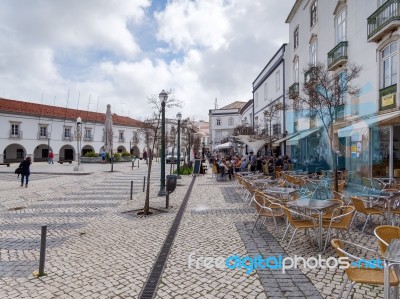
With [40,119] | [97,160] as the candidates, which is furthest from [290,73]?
[40,119]

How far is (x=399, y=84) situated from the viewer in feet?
36.9

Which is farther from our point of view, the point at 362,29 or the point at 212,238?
the point at 362,29

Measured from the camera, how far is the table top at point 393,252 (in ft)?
9.18

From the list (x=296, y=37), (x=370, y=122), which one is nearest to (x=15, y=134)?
(x=296, y=37)

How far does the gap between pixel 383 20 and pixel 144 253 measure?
13.0 m

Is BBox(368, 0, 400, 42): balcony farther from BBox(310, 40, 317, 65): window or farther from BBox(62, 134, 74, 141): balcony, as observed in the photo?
BBox(62, 134, 74, 141): balcony

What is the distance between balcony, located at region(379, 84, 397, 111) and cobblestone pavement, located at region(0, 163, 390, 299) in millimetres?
7852

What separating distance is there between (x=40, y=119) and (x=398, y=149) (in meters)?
42.3

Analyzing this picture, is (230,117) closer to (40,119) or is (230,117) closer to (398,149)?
(40,119)

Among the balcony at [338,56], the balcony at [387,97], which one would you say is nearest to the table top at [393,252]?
the balcony at [387,97]

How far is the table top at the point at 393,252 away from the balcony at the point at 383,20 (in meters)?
11.0

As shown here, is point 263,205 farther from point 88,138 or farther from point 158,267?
point 88,138

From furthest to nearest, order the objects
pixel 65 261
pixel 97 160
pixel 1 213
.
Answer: pixel 97 160 → pixel 1 213 → pixel 65 261

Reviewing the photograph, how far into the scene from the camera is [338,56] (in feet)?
50.7
